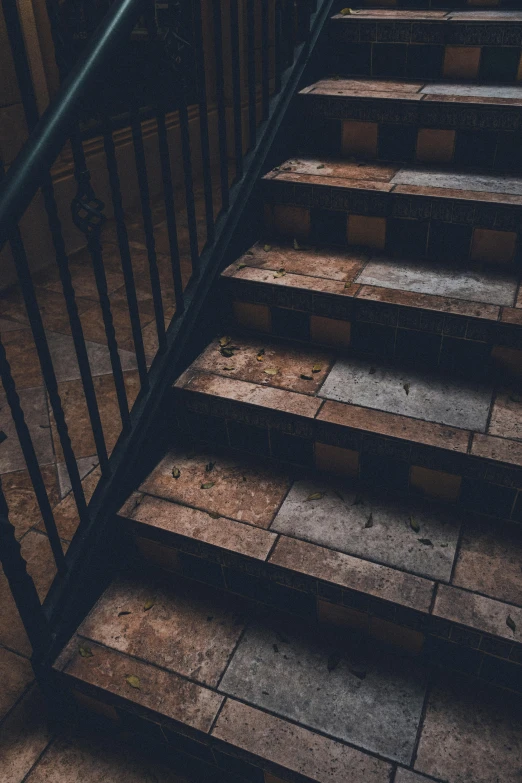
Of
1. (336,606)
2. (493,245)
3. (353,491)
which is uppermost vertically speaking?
(493,245)

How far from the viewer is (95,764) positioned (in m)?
1.92

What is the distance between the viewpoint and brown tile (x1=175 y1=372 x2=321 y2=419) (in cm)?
215

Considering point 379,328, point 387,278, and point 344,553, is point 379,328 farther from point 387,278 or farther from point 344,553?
point 344,553

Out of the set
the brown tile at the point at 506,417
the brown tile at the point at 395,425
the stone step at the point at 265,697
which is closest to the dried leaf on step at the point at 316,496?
the brown tile at the point at 395,425

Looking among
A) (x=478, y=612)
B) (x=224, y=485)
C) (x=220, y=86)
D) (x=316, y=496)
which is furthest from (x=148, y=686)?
(x=220, y=86)

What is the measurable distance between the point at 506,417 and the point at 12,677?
1865 mm

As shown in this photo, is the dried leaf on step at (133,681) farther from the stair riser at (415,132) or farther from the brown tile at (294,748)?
the stair riser at (415,132)

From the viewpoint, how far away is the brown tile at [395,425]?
1.96 m

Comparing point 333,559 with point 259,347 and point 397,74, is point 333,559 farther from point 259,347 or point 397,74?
point 397,74

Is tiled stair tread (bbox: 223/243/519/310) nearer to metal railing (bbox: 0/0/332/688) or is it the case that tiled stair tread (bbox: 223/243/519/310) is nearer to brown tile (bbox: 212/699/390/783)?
metal railing (bbox: 0/0/332/688)

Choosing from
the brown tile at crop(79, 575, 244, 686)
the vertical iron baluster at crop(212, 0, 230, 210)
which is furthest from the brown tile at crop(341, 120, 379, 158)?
the brown tile at crop(79, 575, 244, 686)

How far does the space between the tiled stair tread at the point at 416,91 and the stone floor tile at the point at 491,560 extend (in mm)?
1675

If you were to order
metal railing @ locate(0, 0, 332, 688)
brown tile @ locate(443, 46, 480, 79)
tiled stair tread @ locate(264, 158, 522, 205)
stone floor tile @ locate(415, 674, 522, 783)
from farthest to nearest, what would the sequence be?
brown tile @ locate(443, 46, 480, 79)
tiled stair tread @ locate(264, 158, 522, 205)
stone floor tile @ locate(415, 674, 522, 783)
metal railing @ locate(0, 0, 332, 688)

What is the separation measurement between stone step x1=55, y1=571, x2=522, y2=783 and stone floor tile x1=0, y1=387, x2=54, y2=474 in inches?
37.1
